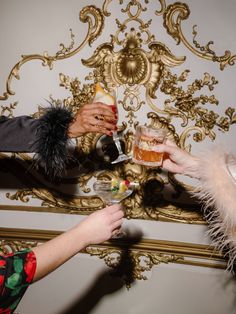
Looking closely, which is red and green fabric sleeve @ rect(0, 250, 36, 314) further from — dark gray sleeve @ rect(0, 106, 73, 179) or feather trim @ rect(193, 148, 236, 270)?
feather trim @ rect(193, 148, 236, 270)

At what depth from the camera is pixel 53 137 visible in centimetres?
151

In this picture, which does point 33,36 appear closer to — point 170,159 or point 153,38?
point 153,38

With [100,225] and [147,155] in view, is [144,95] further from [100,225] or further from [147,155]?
[100,225]

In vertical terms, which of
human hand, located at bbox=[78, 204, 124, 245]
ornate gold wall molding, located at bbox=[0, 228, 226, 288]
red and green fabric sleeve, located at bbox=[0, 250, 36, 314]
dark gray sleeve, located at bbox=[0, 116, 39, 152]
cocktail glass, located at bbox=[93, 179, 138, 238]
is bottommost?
ornate gold wall molding, located at bbox=[0, 228, 226, 288]

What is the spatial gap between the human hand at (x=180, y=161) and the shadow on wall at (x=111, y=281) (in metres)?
0.61

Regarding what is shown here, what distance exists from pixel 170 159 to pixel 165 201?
16.5 inches

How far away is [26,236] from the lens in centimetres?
224

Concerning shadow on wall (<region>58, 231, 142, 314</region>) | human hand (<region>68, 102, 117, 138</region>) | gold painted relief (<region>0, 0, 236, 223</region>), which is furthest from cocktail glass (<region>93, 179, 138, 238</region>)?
shadow on wall (<region>58, 231, 142, 314</region>)

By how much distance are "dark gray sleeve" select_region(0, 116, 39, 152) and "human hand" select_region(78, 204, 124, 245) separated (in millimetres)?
543

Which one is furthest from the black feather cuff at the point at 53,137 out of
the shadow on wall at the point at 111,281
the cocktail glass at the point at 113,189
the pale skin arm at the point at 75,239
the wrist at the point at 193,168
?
the shadow on wall at the point at 111,281

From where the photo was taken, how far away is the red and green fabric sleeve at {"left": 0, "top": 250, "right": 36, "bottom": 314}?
96 cm

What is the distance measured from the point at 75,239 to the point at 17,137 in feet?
2.10

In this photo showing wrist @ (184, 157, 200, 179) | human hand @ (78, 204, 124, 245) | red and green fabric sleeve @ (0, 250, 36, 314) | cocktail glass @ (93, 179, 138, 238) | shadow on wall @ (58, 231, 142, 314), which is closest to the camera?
red and green fabric sleeve @ (0, 250, 36, 314)

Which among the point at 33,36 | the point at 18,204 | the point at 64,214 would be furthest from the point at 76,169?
the point at 33,36
